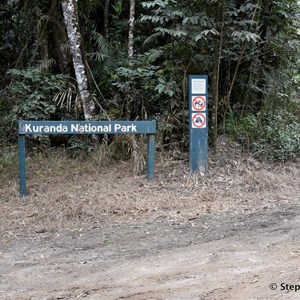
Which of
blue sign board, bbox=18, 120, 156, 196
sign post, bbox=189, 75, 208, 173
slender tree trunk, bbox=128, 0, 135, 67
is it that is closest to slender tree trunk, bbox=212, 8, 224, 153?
sign post, bbox=189, 75, 208, 173

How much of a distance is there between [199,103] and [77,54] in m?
2.95

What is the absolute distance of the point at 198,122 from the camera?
8.13 metres

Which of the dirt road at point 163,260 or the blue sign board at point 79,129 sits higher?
the blue sign board at point 79,129

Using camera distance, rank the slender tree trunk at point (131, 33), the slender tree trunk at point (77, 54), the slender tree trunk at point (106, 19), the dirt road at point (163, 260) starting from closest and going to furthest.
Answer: the dirt road at point (163, 260) < the slender tree trunk at point (77, 54) < the slender tree trunk at point (131, 33) < the slender tree trunk at point (106, 19)

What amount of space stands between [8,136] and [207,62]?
4.79 meters

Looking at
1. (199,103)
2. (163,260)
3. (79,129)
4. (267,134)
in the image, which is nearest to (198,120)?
(199,103)

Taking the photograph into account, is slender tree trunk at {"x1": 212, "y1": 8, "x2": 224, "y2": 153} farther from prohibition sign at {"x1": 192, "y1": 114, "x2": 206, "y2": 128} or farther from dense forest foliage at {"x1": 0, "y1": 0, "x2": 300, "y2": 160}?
prohibition sign at {"x1": 192, "y1": 114, "x2": 206, "y2": 128}

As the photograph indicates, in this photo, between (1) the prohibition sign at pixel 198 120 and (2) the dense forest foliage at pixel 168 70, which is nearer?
(1) the prohibition sign at pixel 198 120

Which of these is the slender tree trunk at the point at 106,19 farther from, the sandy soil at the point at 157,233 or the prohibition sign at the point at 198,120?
the prohibition sign at the point at 198,120

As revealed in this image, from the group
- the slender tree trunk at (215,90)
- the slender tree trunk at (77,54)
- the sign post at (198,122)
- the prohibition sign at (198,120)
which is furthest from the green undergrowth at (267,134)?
the slender tree trunk at (77,54)

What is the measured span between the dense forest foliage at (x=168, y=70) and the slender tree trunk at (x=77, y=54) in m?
0.02

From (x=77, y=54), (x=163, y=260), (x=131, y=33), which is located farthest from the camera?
(x=131, y=33)

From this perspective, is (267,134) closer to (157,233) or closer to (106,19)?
(157,233)

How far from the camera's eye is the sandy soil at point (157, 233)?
4.04m
